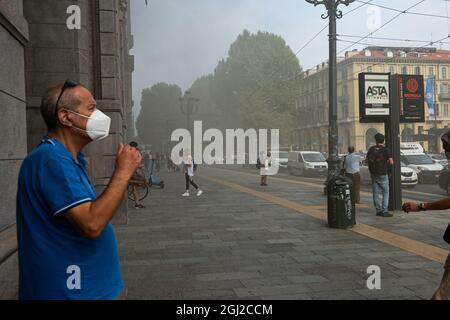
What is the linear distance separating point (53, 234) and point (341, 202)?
674 centimetres

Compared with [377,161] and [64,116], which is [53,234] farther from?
[377,161]

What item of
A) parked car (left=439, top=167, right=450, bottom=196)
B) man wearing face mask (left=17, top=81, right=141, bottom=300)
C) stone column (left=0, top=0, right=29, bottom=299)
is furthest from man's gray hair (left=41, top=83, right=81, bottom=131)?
parked car (left=439, top=167, right=450, bottom=196)

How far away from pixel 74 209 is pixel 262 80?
5319 centimetres

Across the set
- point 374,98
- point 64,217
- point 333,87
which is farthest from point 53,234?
point 333,87

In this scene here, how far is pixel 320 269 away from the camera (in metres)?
5.16

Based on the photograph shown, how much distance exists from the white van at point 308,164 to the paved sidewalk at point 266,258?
1684 centimetres

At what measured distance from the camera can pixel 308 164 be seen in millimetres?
27031

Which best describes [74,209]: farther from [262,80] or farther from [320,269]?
[262,80]

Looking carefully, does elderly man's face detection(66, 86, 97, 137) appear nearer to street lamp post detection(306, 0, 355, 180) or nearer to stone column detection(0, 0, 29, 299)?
stone column detection(0, 0, 29, 299)

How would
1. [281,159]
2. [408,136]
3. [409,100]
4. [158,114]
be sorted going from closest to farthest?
[409,100] < [281,159] < [408,136] < [158,114]

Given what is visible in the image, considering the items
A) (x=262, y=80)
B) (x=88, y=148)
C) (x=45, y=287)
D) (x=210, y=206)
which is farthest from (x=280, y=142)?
(x=45, y=287)

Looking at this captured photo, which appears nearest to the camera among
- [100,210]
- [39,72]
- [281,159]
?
[100,210]

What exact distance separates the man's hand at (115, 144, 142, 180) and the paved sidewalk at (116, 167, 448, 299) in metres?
2.70

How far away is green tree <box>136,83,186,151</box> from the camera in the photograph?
227 feet
